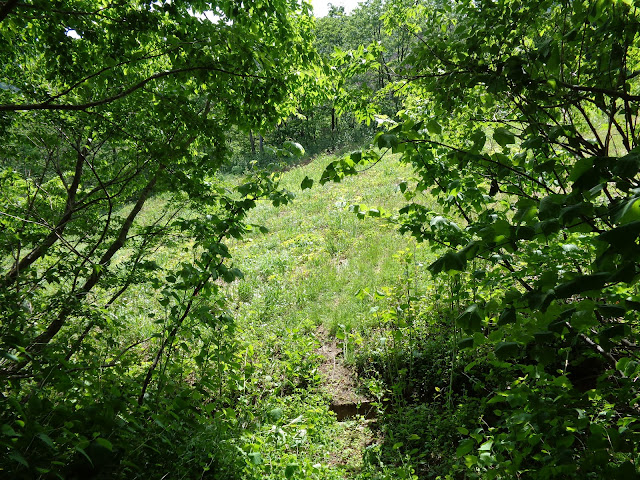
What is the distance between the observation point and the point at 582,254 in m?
2.67

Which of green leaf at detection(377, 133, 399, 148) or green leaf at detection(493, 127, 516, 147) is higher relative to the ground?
green leaf at detection(493, 127, 516, 147)

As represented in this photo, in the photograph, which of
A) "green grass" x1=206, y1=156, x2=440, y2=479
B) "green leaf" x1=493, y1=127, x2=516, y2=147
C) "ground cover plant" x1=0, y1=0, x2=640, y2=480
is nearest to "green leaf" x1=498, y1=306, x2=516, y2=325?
"ground cover plant" x1=0, y1=0, x2=640, y2=480

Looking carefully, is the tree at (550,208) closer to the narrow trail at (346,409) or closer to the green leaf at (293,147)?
the green leaf at (293,147)

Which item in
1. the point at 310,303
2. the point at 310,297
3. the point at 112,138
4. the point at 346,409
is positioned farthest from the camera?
the point at 310,297

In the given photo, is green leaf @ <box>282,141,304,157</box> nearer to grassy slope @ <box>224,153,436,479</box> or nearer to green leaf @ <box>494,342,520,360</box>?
grassy slope @ <box>224,153,436,479</box>

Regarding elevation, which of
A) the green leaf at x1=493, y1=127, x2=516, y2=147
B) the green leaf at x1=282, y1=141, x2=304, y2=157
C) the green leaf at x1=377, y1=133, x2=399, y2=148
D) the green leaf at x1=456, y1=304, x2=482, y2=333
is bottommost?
the green leaf at x1=456, y1=304, x2=482, y2=333

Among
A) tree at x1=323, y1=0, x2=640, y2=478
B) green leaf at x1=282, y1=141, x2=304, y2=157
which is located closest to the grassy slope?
green leaf at x1=282, y1=141, x2=304, y2=157

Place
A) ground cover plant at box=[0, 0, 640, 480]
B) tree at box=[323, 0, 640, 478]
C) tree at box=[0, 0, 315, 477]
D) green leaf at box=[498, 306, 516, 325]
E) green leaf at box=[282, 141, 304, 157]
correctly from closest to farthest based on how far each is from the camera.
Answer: tree at box=[323, 0, 640, 478]
green leaf at box=[498, 306, 516, 325]
ground cover plant at box=[0, 0, 640, 480]
tree at box=[0, 0, 315, 477]
green leaf at box=[282, 141, 304, 157]

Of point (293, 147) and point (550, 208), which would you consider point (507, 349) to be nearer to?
point (550, 208)

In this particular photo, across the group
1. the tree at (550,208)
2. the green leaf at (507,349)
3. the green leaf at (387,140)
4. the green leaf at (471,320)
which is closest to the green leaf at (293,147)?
the tree at (550,208)

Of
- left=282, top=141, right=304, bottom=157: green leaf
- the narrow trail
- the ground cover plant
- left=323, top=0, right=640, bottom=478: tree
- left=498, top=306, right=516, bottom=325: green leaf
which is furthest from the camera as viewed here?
the narrow trail

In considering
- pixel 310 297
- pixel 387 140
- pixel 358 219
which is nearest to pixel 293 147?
pixel 387 140

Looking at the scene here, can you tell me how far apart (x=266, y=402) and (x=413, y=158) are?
10.8 feet

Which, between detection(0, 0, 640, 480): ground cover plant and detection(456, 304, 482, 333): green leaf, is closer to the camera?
detection(456, 304, 482, 333): green leaf
